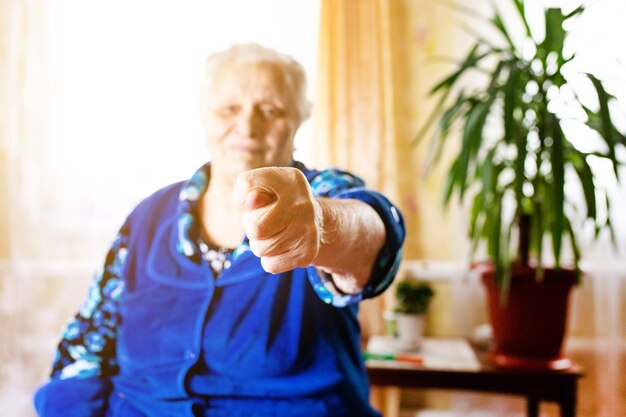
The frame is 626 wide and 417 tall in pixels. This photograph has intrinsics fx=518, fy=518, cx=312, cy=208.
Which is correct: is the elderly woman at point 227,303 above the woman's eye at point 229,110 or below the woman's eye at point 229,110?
below

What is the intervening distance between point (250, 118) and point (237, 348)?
0.29 meters

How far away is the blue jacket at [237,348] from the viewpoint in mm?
628

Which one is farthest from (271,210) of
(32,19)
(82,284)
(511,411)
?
(511,411)

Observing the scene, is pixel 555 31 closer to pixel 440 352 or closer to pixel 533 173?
pixel 533 173

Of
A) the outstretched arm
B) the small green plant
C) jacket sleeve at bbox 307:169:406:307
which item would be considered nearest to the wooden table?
the small green plant

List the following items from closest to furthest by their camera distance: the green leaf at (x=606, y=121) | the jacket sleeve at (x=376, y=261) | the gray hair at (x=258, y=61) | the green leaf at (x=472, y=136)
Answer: the jacket sleeve at (x=376, y=261) → the gray hair at (x=258, y=61) → the green leaf at (x=606, y=121) → the green leaf at (x=472, y=136)

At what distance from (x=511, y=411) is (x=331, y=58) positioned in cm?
116

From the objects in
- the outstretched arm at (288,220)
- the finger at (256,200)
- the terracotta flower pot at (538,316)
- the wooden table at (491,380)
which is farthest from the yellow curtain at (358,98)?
the finger at (256,200)

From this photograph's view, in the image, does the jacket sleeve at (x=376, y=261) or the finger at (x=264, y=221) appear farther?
the jacket sleeve at (x=376, y=261)

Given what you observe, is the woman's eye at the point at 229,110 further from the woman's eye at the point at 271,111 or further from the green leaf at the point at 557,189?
the green leaf at the point at 557,189

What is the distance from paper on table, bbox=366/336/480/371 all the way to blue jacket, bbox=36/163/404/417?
1.67ft

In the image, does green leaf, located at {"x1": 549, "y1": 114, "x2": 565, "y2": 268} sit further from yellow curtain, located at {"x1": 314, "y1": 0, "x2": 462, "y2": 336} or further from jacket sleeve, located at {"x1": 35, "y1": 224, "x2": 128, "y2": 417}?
jacket sleeve, located at {"x1": 35, "y1": 224, "x2": 128, "y2": 417}

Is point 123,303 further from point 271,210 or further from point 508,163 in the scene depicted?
point 508,163

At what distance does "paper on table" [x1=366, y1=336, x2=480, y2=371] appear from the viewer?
1140 millimetres
